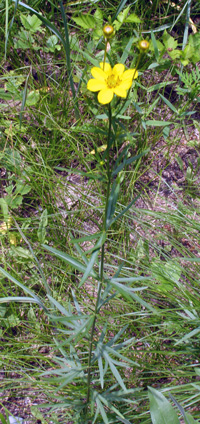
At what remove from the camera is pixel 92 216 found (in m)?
1.64

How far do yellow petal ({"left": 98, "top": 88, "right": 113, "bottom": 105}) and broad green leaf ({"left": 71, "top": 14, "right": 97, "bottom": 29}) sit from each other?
1233mm

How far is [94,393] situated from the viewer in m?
1.13

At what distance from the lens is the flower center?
2.40ft

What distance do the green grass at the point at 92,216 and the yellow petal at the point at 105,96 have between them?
0.61 meters

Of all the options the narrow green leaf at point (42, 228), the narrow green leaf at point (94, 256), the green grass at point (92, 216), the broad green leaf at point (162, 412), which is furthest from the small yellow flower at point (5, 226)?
the broad green leaf at point (162, 412)

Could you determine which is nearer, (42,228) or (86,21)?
(42,228)

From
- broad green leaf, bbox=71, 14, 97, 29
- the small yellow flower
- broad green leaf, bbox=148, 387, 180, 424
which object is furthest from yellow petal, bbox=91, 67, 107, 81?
broad green leaf, bbox=71, 14, 97, 29

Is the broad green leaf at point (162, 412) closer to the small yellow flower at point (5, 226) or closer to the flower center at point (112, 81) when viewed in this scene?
the flower center at point (112, 81)

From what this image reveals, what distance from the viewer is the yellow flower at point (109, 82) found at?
71cm

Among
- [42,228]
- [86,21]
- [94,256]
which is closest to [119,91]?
[94,256]

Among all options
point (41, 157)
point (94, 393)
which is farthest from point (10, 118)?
point (94, 393)

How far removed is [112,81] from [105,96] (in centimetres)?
7

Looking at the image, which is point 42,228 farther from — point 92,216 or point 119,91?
point 119,91

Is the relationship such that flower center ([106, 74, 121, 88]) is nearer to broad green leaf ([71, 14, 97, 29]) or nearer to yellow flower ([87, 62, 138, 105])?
yellow flower ([87, 62, 138, 105])
